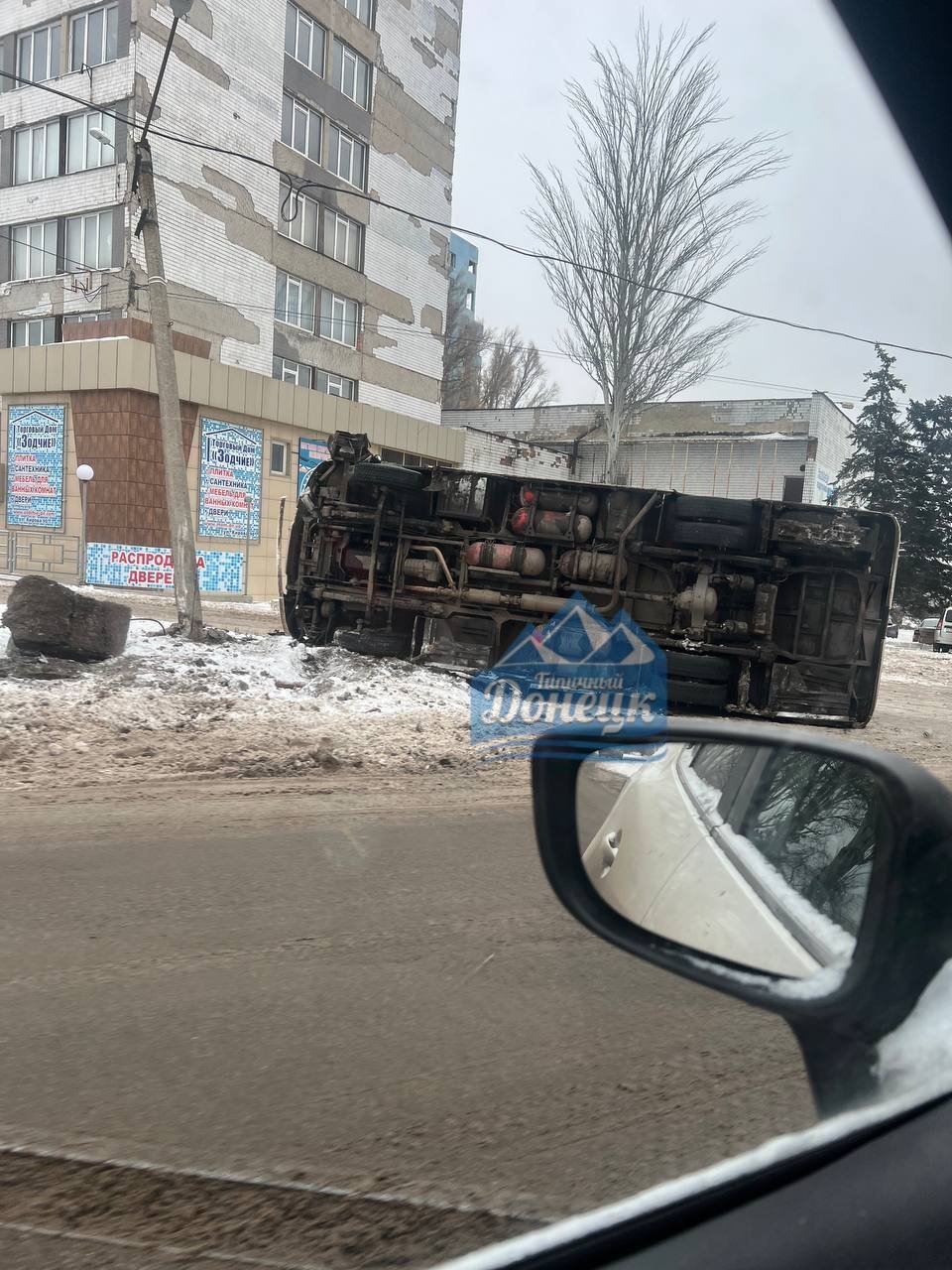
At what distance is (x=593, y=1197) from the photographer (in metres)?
2.06

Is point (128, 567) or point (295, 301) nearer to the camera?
point (128, 567)

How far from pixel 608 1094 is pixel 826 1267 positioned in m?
1.59

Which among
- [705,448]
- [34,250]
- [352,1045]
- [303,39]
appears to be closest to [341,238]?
[303,39]

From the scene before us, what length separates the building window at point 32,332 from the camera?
23.9m

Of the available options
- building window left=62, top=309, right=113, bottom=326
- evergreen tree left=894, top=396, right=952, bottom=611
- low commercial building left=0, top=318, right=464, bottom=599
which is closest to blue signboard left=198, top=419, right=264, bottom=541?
low commercial building left=0, top=318, right=464, bottom=599

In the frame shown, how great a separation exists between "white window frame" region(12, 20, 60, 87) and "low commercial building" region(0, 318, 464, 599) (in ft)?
23.8

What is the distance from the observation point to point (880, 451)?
29875 millimetres

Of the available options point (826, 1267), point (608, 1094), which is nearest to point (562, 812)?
point (826, 1267)

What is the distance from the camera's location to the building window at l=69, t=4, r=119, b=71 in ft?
73.6

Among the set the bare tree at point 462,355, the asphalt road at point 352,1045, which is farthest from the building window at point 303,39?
the asphalt road at point 352,1045

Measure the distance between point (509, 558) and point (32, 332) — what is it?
19549mm

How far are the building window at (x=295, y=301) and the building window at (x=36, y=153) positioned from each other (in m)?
6.01

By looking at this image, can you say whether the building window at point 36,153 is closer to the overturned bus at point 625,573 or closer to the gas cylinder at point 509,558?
the overturned bus at point 625,573

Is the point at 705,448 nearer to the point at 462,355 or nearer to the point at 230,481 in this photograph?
the point at 230,481
